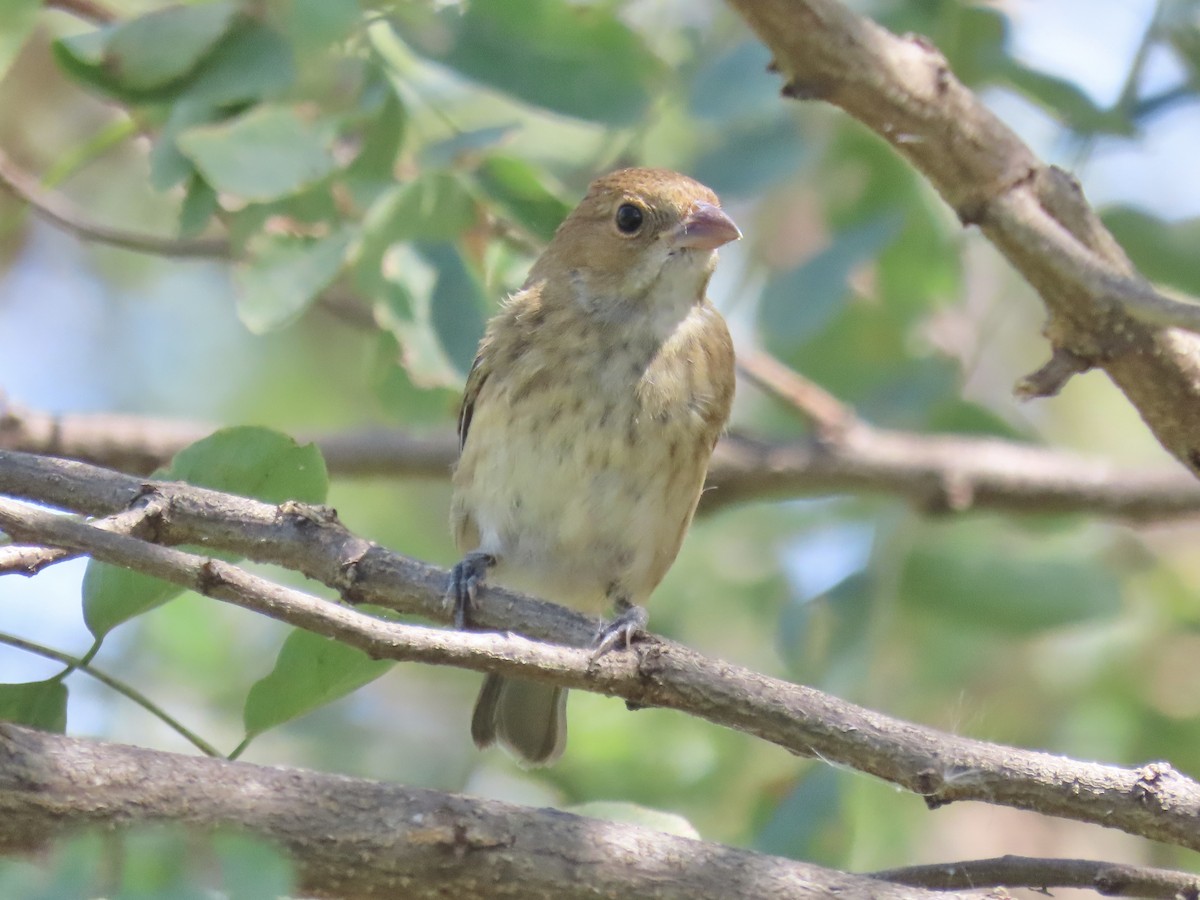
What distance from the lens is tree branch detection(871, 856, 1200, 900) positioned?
2.67m

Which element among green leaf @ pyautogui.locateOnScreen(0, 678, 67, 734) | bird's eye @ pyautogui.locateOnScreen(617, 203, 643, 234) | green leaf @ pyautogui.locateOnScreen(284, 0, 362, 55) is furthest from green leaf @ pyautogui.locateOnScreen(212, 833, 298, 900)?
bird's eye @ pyautogui.locateOnScreen(617, 203, 643, 234)

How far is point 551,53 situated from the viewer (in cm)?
391

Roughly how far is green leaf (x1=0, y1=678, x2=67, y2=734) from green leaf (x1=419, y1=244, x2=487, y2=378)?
1.43 meters

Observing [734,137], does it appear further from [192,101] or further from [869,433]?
[192,101]

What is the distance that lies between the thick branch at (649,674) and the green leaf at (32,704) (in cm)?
33

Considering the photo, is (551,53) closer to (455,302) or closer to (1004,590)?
(455,302)

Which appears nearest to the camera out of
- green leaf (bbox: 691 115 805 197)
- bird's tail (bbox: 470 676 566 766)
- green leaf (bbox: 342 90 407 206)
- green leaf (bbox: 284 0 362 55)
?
green leaf (bbox: 284 0 362 55)

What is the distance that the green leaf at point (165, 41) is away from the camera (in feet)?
11.8

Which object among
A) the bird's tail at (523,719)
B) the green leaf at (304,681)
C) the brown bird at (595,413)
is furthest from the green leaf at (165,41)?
the bird's tail at (523,719)

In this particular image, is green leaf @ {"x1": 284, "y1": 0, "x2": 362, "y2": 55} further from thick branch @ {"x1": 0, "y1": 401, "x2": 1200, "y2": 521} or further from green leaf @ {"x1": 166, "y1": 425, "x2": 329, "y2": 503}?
thick branch @ {"x1": 0, "y1": 401, "x2": 1200, "y2": 521}

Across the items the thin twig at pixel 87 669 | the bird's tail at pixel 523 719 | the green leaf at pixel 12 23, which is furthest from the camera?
the bird's tail at pixel 523 719

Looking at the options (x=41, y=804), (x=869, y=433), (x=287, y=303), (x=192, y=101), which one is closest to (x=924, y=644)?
(x=869, y=433)

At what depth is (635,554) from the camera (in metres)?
4.42

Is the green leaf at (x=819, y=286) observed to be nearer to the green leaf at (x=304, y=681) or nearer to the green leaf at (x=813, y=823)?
the green leaf at (x=813, y=823)
